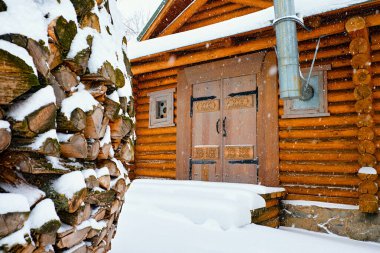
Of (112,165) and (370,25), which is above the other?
(370,25)

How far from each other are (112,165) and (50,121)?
770mm

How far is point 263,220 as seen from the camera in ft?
16.3

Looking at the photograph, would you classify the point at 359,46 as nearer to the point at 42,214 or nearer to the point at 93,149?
the point at 93,149

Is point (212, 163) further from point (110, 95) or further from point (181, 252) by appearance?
point (110, 95)

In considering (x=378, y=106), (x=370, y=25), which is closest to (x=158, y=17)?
(x=370, y=25)

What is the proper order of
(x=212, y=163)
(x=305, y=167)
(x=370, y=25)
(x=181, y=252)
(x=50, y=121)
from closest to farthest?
1. (x=50, y=121)
2. (x=181, y=252)
3. (x=370, y=25)
4. (x=305, y=167)
5. (x=212, y=163)

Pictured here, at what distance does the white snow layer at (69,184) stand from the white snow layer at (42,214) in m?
0.10

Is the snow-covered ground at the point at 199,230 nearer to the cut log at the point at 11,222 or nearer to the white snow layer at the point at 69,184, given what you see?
the white snow layer at the point at 69,184

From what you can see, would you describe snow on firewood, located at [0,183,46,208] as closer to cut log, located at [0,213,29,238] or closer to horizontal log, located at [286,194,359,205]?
cut log, located at [0,213,29,238]

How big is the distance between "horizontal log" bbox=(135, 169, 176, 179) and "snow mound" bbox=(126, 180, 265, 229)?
166cm

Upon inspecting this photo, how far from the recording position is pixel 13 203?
4.39ft

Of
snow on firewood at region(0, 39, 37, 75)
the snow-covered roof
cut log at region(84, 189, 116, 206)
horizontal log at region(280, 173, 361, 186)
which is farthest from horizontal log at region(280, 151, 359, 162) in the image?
snow on firewood at region(0, 39, 37, 75)

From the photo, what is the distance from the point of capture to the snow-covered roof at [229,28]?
495cm

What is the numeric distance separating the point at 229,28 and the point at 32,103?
16.2 ft
